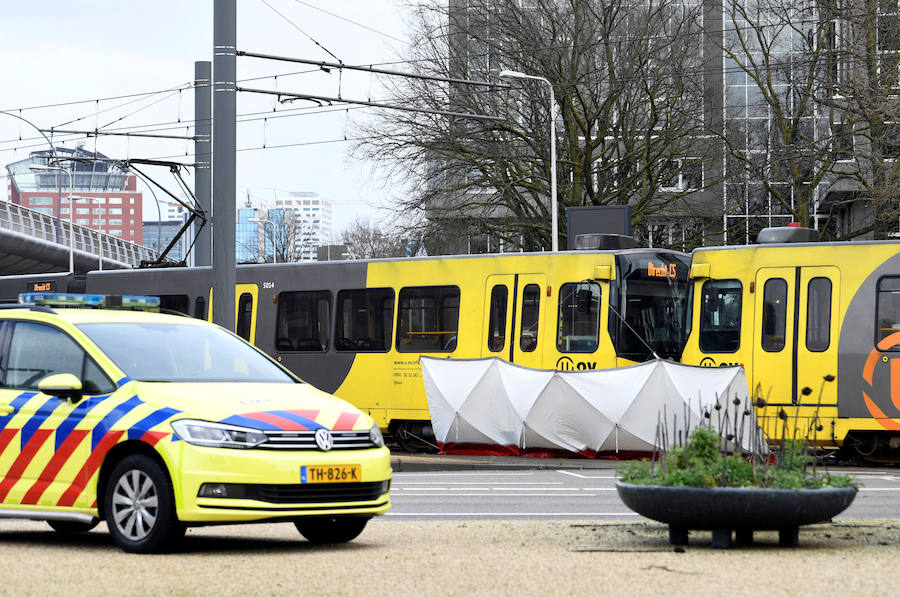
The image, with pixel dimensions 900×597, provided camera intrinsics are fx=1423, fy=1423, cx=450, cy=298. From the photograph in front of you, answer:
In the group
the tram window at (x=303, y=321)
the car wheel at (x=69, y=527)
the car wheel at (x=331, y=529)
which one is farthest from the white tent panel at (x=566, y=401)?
the car wheel at (x=69, y=527)

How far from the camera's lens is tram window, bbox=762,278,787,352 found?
20625 mm

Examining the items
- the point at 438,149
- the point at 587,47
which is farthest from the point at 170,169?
the point at 587,47

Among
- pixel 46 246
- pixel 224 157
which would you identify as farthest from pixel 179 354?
pixel 46 246

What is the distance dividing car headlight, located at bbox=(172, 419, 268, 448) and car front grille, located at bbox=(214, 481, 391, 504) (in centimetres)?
27

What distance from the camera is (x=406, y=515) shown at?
42.8ft

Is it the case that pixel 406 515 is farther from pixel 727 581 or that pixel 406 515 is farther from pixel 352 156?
pixel 352 156

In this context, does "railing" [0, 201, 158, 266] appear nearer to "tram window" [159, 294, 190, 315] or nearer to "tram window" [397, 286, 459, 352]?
"tram window" [159, 294, 190, 315]

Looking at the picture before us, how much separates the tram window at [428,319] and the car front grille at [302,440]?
13.6 m

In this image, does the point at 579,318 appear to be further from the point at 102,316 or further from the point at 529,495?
the point at 102,316

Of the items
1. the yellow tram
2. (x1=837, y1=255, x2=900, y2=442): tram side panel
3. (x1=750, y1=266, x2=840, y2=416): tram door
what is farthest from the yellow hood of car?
(x1=837, y1=255, x2=900, y2=442): tram side panel

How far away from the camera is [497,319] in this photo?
22.8 meters

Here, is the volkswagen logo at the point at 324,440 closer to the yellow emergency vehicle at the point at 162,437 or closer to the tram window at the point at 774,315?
the yellow emergency vehicle at the point at 162,437

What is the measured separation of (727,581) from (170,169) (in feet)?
66.2

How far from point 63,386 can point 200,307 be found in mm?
17143
